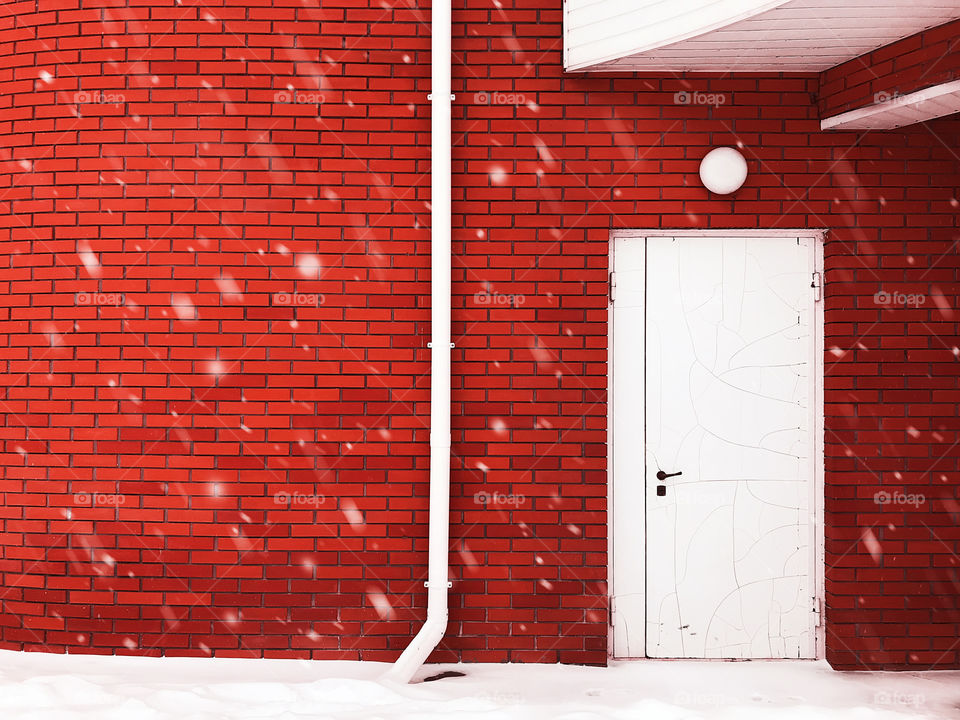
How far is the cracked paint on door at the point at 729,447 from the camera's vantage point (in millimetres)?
4207

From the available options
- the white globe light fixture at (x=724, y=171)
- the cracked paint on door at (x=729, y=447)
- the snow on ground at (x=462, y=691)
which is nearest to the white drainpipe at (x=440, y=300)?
the snow on ground at (x=462, y=691)

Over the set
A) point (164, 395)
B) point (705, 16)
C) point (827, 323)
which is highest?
point (705, 16)

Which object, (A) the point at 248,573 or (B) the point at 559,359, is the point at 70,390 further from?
(B) the point at 559,359

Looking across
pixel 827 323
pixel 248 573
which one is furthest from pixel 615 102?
pixel 248 573

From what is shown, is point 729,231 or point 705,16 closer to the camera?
point 705,16

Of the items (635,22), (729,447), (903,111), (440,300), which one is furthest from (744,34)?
(729,447)

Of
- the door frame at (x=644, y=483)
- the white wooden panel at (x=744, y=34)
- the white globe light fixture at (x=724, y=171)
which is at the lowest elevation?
the door frame at (x=644, y=483)

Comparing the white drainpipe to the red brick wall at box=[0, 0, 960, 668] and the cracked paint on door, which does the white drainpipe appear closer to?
the red brick wall at box=[0, 0, 960, 668]

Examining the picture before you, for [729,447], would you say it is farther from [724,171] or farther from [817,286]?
[724,171]

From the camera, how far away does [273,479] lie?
416 centimetres

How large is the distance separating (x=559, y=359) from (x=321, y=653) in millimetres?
2279

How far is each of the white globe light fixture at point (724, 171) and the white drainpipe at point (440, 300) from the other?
5.14 feet

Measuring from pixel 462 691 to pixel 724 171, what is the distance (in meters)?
3.34

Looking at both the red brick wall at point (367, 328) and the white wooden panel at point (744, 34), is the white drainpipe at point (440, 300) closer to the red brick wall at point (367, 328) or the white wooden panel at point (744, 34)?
the red brick wall at point (367, 328)
